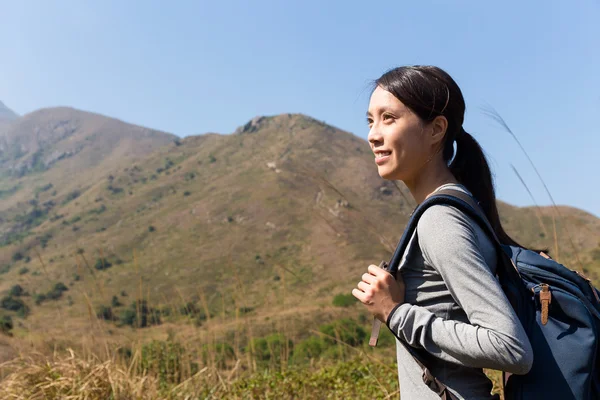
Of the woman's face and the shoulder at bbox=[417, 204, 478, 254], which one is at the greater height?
the woman's face

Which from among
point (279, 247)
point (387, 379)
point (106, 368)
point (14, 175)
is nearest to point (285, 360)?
point (387, 379)

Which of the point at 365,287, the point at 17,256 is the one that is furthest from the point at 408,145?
the point at 17,256

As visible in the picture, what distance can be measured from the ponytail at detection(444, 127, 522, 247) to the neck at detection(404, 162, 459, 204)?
0.09m

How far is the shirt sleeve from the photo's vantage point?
1.02 metres

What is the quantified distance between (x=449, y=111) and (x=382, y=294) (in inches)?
18.6

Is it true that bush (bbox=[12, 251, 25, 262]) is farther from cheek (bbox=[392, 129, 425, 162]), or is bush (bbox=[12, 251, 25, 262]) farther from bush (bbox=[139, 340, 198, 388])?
cheek (bbox=[392, 129, 425, 162])

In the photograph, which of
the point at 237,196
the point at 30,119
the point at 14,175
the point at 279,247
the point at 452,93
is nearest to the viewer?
the point at 452,93

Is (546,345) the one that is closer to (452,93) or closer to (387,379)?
(452,93)

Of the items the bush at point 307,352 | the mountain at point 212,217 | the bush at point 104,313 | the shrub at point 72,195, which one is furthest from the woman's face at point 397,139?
the shrub at point 72,195

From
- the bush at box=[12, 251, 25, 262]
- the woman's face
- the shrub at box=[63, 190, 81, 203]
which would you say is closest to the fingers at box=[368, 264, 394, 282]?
the woman's face

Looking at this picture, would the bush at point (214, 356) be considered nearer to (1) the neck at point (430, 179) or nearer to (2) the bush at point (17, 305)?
(2) the bush at point (17, 305)

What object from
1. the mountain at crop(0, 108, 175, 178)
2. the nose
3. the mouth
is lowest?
the mouth

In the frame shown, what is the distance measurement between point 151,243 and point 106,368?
66.3 meters

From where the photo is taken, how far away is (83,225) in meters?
77.0
